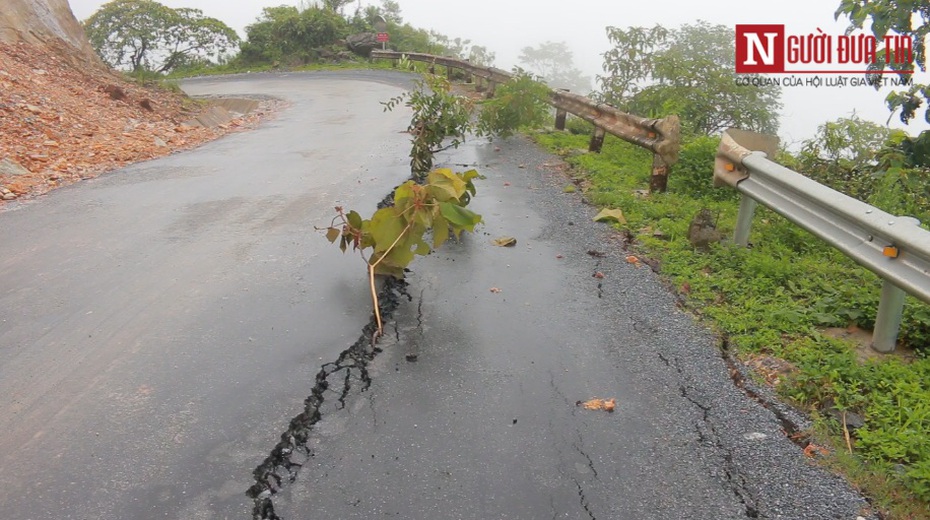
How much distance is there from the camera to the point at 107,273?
5.21 m

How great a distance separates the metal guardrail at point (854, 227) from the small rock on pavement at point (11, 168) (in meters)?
7.78

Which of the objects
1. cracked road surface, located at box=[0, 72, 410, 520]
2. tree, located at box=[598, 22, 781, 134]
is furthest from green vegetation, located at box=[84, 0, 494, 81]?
cracked road surface, located at box=[0, 72, 410, 520]

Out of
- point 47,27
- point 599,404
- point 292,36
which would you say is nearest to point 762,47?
point 599,404

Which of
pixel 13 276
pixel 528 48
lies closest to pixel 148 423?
pixel 13 276

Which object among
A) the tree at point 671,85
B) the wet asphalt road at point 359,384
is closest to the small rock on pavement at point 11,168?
the wet asphalt road at point 359,384

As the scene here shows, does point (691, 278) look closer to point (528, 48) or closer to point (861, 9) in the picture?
point (861, 9)

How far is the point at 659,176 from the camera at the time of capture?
24.1 ft

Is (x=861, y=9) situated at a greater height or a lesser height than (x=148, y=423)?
greater

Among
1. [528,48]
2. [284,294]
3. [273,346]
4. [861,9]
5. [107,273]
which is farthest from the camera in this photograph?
[528,48]

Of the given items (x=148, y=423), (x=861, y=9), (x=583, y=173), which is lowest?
(x=148, y=423)

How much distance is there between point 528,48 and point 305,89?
7831 centimetres

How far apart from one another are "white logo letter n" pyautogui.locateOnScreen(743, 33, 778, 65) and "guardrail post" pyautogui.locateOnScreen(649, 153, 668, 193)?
390 cm

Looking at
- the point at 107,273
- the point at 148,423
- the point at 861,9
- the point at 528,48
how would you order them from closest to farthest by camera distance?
the point at 148,423
the point at 107,273
the point at 861,9
the point at 528,48

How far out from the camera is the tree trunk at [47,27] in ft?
44.1
